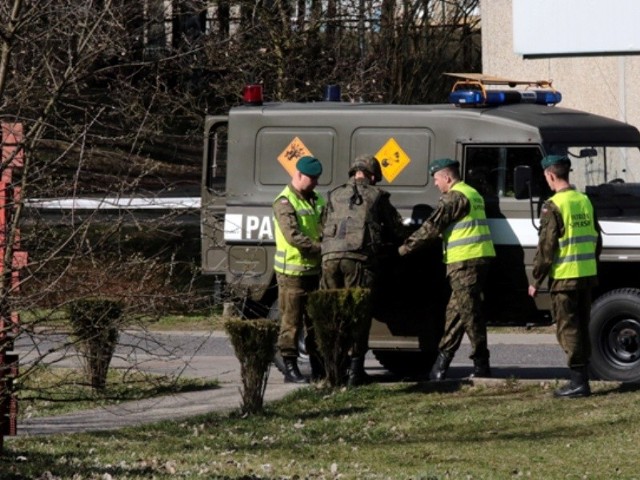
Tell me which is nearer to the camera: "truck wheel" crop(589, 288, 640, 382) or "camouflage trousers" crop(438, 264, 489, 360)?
"camouflage trousers" crop(438, 264, 489, 360)

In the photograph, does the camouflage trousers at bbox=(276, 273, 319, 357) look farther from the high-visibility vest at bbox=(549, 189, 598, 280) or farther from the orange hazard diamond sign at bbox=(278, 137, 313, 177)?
the high-visibility vest at bbox=(549, 189, 598, 280)

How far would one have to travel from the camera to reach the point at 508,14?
71.4 ft

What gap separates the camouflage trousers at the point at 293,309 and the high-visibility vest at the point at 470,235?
1.28 m

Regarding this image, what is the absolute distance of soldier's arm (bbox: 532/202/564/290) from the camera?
450 inches

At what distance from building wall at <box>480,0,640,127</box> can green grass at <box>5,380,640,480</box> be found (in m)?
7.93

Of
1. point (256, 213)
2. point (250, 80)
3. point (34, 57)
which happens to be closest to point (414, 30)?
point (250, 80)

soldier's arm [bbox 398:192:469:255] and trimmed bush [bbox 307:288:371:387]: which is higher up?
soldier's arm [bbox 398:192:469:255]

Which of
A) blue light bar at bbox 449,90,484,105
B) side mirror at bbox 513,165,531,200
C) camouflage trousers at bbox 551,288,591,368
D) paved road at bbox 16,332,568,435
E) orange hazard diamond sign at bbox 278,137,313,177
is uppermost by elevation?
Answer: blue light bar at bbox 449,90,484,105

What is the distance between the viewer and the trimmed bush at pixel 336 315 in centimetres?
1178

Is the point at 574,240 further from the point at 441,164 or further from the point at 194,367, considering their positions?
the point at 194,367

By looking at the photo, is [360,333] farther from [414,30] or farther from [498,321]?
A: [414,30]

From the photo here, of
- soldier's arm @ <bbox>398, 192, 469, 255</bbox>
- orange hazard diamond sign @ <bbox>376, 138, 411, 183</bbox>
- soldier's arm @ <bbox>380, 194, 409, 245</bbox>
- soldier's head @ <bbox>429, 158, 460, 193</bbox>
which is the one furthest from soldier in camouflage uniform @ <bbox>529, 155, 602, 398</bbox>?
orange hazard diamond sign @ <bbox>376, 138, 411, 183</bbox>

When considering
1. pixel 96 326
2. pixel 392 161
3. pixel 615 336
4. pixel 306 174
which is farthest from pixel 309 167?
pixel 96 326

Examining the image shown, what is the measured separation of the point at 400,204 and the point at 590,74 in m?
7.92
